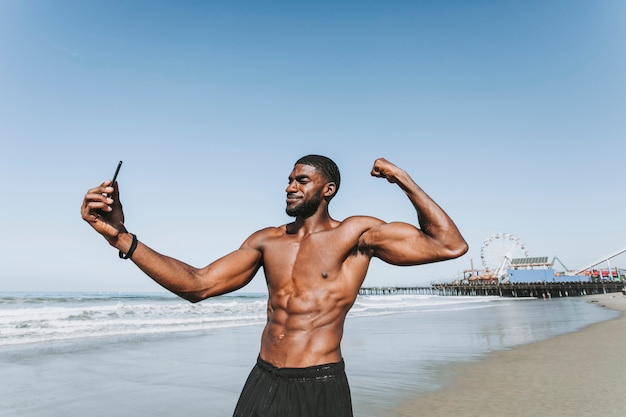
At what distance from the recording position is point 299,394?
219 cm

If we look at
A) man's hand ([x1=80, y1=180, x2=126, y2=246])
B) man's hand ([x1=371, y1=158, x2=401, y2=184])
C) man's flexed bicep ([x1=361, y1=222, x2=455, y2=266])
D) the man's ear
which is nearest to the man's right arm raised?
man's hand ([x1=80, y1=180, x2=126, y2=246])

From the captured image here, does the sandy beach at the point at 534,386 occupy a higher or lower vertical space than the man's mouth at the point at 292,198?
lower

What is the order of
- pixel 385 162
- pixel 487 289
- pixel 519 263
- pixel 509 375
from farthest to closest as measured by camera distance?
pixel 519 263, pixel 487 289, pixel 509 375, pixel 385 162

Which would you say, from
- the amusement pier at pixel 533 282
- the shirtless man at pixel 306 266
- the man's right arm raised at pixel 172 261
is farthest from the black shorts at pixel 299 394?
the amusement pier at pixel 533 282

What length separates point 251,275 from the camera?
274cm

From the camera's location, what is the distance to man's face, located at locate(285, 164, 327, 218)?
8.43 ft

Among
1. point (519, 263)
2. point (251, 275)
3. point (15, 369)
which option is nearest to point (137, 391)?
point (15, 369)

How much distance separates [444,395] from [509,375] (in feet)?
6.80

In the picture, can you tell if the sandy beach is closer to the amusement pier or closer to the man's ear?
the man's ear

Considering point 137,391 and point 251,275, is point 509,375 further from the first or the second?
point 251,275

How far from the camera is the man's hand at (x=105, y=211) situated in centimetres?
203

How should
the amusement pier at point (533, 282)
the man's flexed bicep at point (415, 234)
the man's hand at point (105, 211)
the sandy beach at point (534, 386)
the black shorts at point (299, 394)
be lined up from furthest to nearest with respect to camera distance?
the amusement pier at point (533, 282)
the sandy beach at point (534, 386)
the man's flexed bicep at point (415, 234)
the black shorts at point (299, 394)
the man's hand at point (105, 211)

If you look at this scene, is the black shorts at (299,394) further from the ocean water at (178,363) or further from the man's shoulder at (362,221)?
the ocean water at (178,363)

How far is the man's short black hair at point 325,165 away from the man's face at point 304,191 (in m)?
0.03
